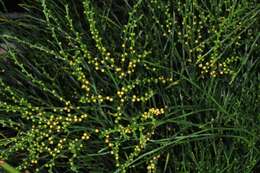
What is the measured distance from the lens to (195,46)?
1221 millimetres

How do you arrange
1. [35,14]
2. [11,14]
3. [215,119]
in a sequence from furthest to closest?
[11,14] → [35,14] → [215,119]

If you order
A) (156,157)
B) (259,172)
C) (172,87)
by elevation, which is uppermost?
(172,87)

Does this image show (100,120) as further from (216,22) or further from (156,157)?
(216,22)

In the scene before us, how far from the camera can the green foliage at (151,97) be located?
112 centimetres

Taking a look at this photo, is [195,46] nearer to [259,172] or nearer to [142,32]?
[142,32]

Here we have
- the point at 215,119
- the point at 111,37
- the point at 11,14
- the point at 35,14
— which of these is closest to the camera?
the point at 215,119

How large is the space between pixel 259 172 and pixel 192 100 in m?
0.24

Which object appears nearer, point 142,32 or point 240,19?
point 240,19

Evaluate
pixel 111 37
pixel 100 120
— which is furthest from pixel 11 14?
pixel 100 120

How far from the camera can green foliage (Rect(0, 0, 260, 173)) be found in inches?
44.3

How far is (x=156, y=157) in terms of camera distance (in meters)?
1.16

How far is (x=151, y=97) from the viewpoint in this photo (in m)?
1.23

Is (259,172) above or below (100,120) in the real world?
below

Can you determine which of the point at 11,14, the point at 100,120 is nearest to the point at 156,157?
the point at 100,120
